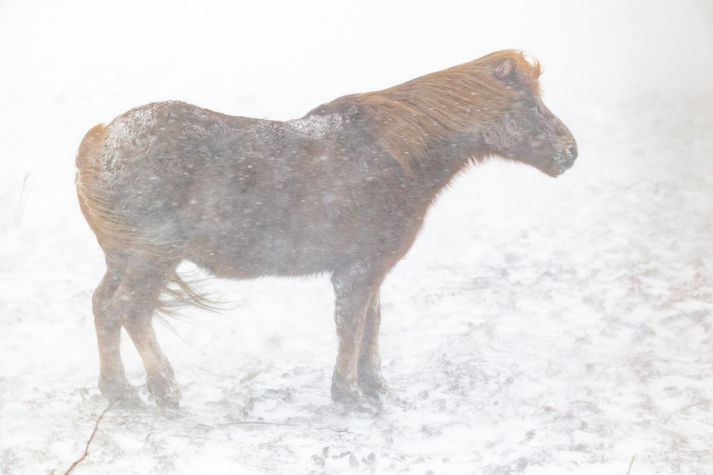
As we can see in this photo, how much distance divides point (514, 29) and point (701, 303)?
16.9 ft

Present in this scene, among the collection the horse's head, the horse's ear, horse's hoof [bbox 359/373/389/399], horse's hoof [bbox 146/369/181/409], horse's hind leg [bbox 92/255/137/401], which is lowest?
horse's hoof [bbox 359/373/389/399]

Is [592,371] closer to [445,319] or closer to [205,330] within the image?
[445,319]

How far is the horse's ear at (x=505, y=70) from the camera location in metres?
4.68

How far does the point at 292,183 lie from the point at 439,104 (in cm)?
103

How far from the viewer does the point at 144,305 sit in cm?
451

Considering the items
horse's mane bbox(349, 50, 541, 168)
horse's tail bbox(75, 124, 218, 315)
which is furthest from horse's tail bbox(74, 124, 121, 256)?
horse's mane bbox(349, 50, 541, 168)

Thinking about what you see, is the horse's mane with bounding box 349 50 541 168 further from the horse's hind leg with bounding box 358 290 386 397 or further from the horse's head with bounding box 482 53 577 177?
the horse's hind leg with bounding box 358 290 386 397

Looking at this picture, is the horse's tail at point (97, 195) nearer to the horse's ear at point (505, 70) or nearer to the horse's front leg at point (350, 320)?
the horse's front leg at point (350, 320)

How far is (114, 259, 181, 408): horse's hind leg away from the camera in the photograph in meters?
4.48

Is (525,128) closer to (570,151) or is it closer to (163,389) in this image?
(570,151)

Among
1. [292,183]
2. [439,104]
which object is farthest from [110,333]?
[439,104]

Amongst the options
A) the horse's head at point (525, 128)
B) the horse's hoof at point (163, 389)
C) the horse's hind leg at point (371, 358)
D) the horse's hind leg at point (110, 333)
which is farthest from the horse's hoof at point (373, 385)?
the horse's head at point (525, 128)

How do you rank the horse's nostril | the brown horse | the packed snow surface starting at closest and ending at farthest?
the packed snow surface, the brown horse, the horse's nostril

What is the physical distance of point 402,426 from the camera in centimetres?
473
